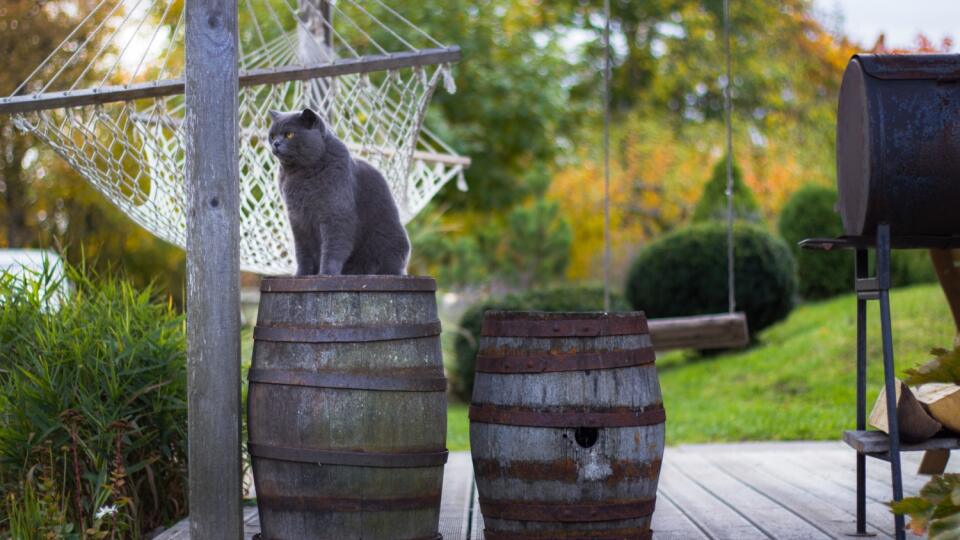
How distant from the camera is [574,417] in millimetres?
2350

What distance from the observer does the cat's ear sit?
258cm

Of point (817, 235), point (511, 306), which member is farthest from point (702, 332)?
point (817, 235)

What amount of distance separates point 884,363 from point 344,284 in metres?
1.33

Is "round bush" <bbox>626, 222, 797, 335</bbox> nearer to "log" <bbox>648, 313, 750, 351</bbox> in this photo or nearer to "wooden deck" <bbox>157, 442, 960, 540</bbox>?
"log" <bbox>648, 313, 750, 351</bbox>

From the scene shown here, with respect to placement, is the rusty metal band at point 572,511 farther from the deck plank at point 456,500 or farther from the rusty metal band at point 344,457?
the deck plank at point 456,500

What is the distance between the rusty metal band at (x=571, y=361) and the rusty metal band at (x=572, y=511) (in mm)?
314

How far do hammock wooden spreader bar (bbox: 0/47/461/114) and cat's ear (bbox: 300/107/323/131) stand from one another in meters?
0.60

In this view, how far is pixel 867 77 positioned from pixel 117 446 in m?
2.16

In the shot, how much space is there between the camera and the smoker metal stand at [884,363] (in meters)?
2.53

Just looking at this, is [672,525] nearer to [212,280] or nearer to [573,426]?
[573,426]

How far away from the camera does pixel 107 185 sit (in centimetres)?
349

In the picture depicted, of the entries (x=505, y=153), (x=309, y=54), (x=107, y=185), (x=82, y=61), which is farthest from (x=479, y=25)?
(x=107, y=185)

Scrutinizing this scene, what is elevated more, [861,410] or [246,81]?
[246,81]

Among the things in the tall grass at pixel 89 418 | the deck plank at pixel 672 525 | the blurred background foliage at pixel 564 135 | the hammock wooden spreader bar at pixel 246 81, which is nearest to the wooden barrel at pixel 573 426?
the deck plank at pixel 672 525
